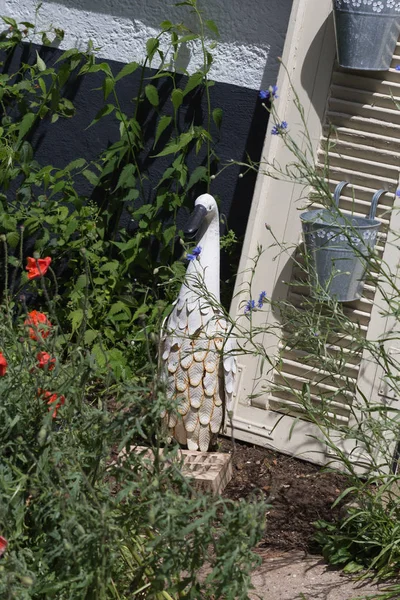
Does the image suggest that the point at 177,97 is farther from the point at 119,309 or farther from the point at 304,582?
the point at 304,582

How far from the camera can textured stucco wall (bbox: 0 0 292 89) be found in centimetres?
446

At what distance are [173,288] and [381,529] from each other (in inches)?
75.3

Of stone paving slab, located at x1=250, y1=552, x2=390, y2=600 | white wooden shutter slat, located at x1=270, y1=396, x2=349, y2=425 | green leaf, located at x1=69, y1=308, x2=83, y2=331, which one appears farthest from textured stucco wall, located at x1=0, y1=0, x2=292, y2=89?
stone paving slab, located at x1=250, y1=552, x2=390, y2=600

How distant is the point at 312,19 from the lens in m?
3.89

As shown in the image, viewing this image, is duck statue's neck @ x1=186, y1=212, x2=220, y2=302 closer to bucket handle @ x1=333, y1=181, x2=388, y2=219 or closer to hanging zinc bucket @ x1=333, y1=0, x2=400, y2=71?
bucket handle @ x1=333, y1=181, x2=388, y2=219

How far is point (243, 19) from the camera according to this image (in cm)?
450

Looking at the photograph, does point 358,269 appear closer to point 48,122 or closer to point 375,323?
point 375,323

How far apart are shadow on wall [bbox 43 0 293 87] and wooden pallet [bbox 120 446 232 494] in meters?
1.90

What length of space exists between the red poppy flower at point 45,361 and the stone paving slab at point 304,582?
1.02 meters

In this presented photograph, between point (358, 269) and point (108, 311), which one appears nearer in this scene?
point (358, 269)

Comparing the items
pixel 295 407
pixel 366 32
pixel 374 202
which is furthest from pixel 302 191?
pixel 295 407

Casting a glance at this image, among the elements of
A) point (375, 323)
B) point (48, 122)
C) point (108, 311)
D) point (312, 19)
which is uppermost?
point (312, 19)

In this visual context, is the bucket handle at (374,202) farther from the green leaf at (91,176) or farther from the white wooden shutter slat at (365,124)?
the green leaf at (91,176)

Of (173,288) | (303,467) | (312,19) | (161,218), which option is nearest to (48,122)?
(161,218)
